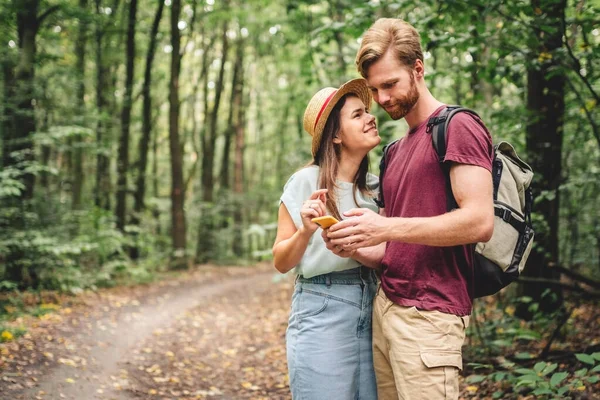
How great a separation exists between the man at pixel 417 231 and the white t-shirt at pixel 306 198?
0.60 feet

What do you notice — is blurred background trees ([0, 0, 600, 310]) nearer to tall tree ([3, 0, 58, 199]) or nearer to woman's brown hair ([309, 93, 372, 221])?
tall tree ([3, 0, 58, 199])

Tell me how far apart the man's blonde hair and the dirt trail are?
4.86 m

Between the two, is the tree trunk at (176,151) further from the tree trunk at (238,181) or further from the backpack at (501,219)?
the backpack at (501,219)

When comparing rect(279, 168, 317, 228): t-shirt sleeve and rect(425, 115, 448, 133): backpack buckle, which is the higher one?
rect(425, 115, 448, 133): backpack buckle

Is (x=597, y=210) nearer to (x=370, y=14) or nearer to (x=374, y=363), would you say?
(x=370, y=14)

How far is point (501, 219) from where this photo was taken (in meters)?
2.31

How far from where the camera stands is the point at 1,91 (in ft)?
32.2

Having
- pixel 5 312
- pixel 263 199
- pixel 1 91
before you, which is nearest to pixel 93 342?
pixel 5 312

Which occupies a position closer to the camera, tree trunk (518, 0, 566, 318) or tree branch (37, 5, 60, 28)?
tree trunk (518, 0, 566, 318)

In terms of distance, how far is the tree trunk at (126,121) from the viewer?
15.0 m

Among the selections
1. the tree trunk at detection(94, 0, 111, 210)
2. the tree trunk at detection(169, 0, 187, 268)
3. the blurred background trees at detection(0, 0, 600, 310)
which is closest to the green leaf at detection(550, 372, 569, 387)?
the blurred background trees at detection(0, 0, 600, 310)

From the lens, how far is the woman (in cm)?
254

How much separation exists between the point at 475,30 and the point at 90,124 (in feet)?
32.1

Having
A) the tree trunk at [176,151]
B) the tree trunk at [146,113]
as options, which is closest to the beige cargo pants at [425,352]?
the tree trunk at [176,151]
